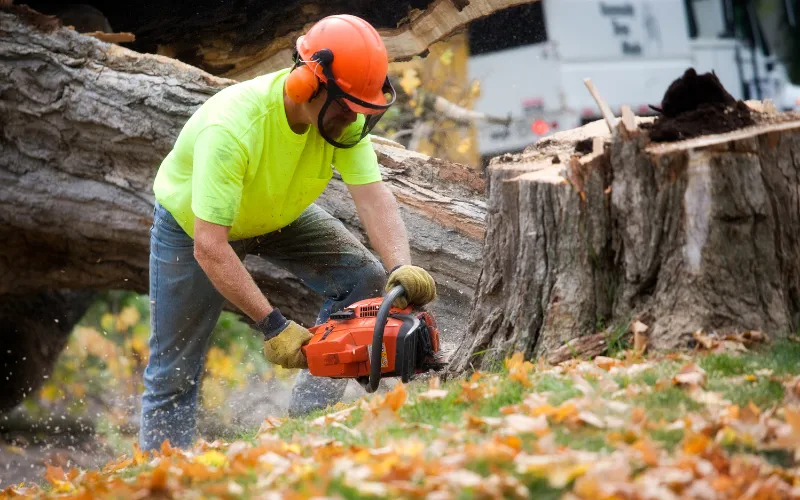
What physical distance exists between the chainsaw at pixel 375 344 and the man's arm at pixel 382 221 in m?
0.37

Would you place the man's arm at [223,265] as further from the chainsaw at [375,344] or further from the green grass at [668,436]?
the green grass at [668,436]

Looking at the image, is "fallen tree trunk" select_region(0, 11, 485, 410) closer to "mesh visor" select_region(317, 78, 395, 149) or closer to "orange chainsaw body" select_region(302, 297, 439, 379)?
"mesh visor" select_region(317, 78, 395, 149)

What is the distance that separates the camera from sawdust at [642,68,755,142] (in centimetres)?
346

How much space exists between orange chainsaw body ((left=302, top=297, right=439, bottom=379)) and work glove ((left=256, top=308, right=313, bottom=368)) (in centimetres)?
4

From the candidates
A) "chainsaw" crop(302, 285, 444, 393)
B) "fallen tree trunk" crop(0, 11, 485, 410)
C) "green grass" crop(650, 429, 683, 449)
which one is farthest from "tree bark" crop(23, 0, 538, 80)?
"green grass" crop(650, 429, 683, 449)

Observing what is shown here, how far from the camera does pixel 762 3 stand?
10.0 m

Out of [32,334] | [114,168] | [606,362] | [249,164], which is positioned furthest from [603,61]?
[606,362]

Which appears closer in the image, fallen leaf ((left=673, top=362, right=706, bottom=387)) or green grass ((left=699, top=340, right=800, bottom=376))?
fallen leaf ((left=673, top=362, right=706, bottom=387))

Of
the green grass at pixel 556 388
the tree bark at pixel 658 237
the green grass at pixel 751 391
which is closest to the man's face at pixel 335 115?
the tree bark at pixel 658 237

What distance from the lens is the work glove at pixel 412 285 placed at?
393 centimetres

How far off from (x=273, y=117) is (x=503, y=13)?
20.0ft

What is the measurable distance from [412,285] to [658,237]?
1.12m

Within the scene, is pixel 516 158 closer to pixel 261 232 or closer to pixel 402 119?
pixel 261 232

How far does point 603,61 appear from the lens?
9.12 meters
